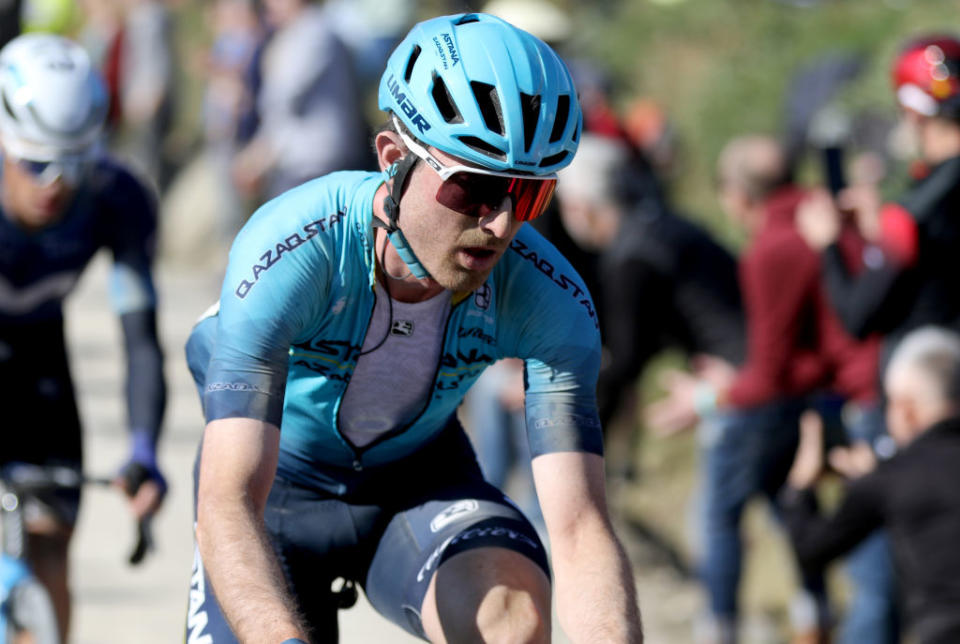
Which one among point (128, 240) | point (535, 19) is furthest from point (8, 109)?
point (535, 19)

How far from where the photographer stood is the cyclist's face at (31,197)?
4977 mm

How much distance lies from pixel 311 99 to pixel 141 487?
17.6ft

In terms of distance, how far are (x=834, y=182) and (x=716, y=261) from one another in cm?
140

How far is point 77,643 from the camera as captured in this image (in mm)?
7234

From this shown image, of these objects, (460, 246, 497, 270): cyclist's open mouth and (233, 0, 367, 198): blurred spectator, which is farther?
(233, 0, 367, 198): blurred spectator

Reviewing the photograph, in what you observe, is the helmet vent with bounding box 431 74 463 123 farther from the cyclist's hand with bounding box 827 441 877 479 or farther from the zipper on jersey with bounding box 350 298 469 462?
the cyclist's hand with bounding box 827 441 877 479

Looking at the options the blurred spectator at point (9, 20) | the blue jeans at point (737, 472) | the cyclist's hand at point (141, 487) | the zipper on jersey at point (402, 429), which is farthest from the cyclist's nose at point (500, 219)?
the blurred spectator at point (9, 20)

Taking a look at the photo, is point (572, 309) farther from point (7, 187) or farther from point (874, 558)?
point (874, 558)

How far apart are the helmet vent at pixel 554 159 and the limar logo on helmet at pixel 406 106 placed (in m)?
0.26

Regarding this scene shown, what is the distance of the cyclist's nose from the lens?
10.1ft

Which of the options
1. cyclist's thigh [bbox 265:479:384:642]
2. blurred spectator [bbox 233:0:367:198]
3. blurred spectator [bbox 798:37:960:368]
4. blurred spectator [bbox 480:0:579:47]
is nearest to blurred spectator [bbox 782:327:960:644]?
blurred spectator [bbox 798:37:960:368]

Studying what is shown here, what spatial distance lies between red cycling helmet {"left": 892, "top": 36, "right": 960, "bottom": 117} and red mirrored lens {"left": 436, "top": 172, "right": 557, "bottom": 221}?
9.67ft

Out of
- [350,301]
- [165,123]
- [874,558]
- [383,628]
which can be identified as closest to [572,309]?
[350,301]

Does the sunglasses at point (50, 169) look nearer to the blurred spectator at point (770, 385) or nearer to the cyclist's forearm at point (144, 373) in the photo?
the cyclist's forearm at point (144, 373)
